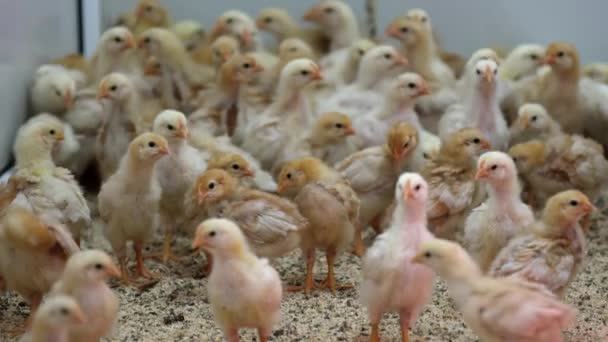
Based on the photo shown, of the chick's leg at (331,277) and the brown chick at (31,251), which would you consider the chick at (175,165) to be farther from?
the brown chick at (31,251)

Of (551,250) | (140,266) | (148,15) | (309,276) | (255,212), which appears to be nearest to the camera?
(551,250)

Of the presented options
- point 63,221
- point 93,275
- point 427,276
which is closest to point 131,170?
point 63,221

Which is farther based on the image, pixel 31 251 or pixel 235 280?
pixel 31 251

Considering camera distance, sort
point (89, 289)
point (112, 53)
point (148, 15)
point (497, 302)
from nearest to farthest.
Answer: point (497, 302) → point (89, 289) → point (112, 53) → point (148, 15)

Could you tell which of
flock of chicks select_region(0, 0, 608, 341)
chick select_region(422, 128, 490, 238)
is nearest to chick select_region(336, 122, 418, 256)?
flock of chicks select_region(0, 0, 608, 341)

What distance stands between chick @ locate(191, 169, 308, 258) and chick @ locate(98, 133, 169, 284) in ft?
0.88

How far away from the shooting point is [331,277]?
4656 mm

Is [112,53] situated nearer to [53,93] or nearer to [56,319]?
[53,93]

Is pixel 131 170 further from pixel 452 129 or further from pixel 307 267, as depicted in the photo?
pixel 452 129

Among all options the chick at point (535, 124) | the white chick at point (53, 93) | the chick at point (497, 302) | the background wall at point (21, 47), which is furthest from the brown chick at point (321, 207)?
the background wall at point (21, 47)

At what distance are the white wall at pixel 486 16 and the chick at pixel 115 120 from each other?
1859mm

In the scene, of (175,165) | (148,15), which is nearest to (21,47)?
(148,15)

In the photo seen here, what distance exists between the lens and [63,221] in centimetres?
448

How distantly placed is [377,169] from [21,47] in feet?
6.92
